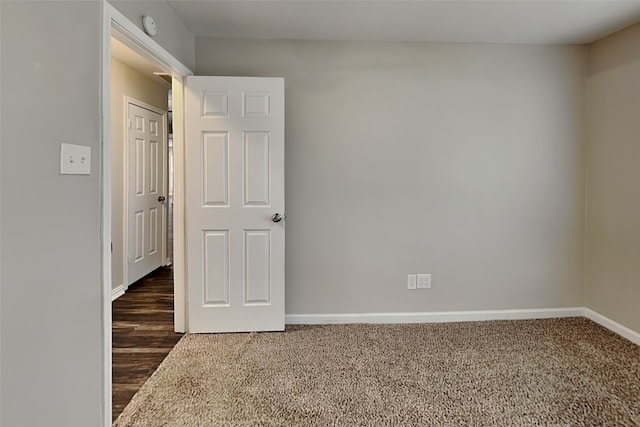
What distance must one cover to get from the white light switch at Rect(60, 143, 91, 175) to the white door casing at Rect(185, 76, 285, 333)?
1152mm

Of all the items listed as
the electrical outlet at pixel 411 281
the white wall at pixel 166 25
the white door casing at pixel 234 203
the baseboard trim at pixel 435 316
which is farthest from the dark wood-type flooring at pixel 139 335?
the white wall at pixel 166 25

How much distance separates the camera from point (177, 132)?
2.72 m

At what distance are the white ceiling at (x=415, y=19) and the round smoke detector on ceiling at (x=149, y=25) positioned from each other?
1.04 ft

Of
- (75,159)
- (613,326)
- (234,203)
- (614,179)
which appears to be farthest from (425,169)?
(75,159)

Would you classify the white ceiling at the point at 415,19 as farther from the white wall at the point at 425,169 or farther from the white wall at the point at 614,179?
the white wall at the point at 614,179

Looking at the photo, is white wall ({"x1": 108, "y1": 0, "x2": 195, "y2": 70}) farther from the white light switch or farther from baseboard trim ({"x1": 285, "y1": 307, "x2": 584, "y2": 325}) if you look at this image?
baseboard trim ({"x1": 285, "y1": 307, "x2": 584, "y2": 325})

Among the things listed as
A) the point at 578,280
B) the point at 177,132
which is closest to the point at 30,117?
the point at 177,132

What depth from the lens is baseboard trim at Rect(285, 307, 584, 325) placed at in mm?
2979

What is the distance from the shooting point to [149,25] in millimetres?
2049

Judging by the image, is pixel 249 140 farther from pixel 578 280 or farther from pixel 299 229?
pixel 578 280

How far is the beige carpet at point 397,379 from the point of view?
180 centimetres

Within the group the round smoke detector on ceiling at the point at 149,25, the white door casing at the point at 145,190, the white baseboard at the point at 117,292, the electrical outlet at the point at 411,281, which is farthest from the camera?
the white door casing at the point at 145,190

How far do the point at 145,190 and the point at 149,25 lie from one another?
2.69 m

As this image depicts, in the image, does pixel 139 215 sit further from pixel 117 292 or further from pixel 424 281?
pixel 424 281
